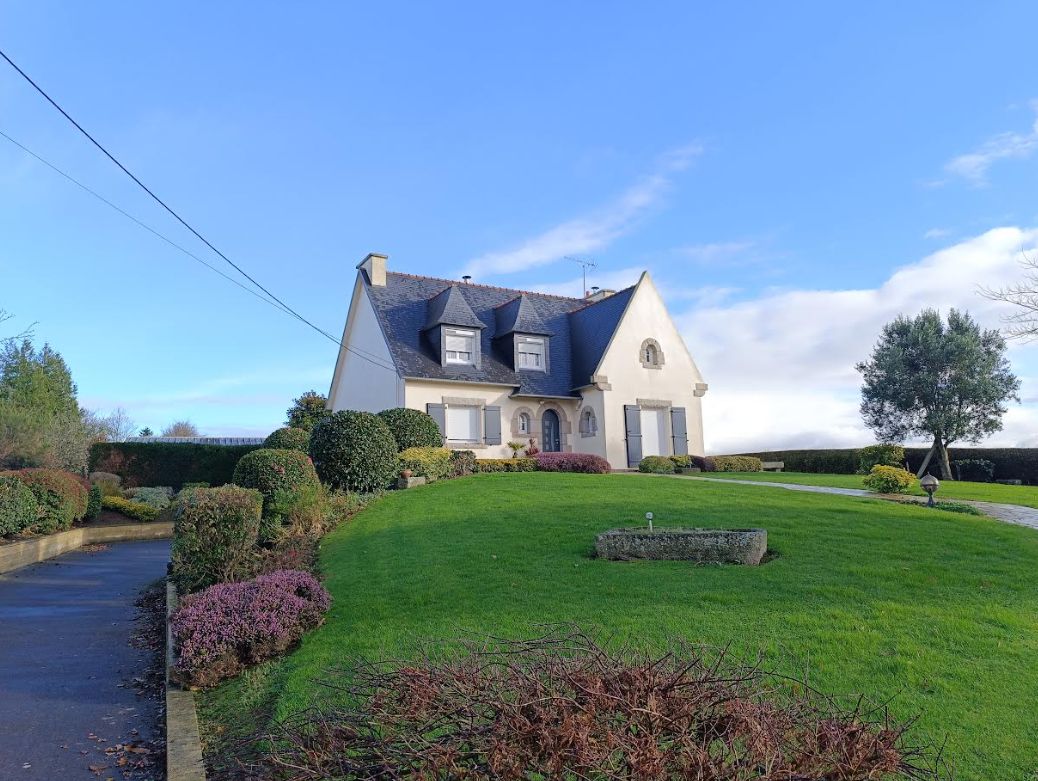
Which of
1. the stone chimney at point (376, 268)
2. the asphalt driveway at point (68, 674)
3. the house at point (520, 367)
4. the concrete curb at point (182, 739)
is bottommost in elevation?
the asphalt driveway at point (68, 674)

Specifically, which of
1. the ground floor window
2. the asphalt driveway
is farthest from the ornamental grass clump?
the ground floor window

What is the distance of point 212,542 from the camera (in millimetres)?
9648

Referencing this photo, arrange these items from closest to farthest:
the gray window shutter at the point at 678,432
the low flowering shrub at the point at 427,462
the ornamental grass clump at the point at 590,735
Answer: the ornamental grass clump at the point at 590,735, the low flowering shrub at the point at 427,462, the gray window shutter at the point at 678,432

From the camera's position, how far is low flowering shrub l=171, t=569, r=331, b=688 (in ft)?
21.5

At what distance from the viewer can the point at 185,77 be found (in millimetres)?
10438

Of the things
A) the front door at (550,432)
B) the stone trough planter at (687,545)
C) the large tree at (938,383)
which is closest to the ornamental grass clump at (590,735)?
the stone trough planter at (687,545)

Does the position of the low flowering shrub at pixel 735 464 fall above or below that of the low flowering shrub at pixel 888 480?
above

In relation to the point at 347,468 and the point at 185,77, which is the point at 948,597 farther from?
the point at 347,468

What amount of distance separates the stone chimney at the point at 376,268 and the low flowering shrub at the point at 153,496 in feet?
34.6

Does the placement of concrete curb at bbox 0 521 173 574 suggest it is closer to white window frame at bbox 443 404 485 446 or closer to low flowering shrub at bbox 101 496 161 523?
low flowering shrub at bbox 101 496 161 523

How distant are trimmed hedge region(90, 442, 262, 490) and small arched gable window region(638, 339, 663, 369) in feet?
51.9

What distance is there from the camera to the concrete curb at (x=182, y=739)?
4.71 m

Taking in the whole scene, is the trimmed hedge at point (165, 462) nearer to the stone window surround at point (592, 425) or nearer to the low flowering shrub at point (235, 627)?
the stone window surround at point (592, 425)

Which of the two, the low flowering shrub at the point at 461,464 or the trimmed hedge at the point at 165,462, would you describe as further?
the trimmed hedge at the point at 165,462
